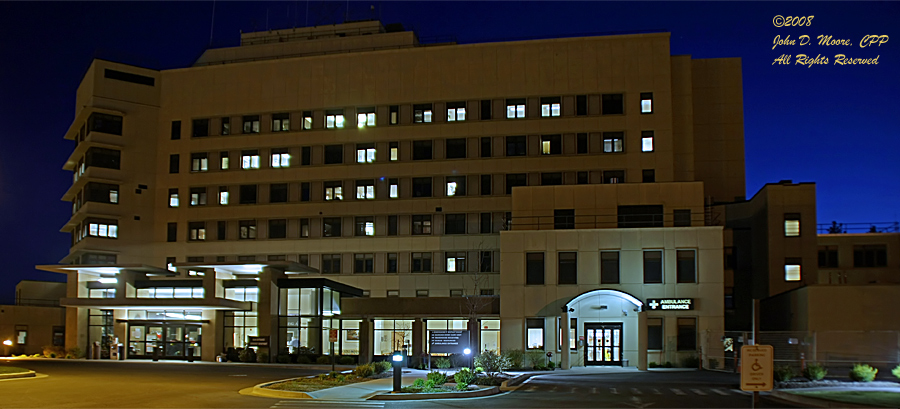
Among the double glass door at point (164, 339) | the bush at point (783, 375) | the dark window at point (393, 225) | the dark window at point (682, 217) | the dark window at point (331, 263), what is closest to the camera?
the bush at point (783, 375)

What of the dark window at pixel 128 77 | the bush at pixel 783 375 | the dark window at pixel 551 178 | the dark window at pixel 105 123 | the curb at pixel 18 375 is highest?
the dark window at pixel 128 77

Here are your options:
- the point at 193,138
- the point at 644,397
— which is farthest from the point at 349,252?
the point at 644,397

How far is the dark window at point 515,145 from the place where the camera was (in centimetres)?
5588

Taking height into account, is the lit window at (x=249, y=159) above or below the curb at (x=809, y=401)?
above

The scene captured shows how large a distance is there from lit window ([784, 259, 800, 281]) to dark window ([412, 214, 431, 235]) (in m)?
23.6

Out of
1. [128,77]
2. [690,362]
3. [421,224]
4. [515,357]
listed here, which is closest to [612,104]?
[421,224]

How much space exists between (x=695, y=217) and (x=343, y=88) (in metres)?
27.5

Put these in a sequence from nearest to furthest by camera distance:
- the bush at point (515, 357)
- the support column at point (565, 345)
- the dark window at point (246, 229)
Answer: the bush at point (515, 357) < the support column at point (565, 345) < the dark window at point (246, 229)

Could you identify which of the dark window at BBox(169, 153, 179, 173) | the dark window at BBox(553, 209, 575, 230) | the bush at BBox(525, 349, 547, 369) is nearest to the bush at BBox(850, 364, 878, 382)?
the bush at BBox(525, 349, 547, 369)

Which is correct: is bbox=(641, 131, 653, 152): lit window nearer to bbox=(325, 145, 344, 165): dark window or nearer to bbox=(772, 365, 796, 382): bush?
bbox=(325, 145, 344, 165): dark window

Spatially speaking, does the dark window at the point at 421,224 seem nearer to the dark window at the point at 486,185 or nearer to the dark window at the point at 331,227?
the dark window at the point at 486,185

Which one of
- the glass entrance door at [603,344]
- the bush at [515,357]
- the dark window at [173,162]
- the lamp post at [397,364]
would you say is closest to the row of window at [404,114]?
the dark window at [173,162]

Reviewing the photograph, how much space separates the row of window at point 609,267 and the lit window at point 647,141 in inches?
540

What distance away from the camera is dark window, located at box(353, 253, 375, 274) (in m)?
57.1
